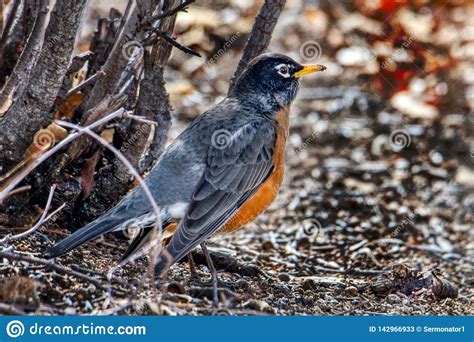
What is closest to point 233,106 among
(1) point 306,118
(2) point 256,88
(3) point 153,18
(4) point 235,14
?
(2) point 256,88

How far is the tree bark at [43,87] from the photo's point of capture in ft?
16.6

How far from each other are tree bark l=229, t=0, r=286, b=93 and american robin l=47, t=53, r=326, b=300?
15 centimetres

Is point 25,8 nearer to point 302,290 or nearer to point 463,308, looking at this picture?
point 302,290

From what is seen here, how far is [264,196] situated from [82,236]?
1.42m

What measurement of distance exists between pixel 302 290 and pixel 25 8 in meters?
2.68

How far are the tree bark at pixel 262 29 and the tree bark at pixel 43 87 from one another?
141cm

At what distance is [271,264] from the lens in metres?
6.20

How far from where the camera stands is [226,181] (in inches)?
207

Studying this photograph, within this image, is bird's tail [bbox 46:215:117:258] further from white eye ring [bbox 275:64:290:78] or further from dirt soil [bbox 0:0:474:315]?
white eye ring [bbox 275:64:290:78]

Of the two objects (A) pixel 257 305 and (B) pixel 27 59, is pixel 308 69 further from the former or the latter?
(A) pixel 257 305

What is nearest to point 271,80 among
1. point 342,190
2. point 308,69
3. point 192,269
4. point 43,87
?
point 308,69

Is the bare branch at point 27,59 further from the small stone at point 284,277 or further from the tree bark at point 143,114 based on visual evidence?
the small stone at point 284,277

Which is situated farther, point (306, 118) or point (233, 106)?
point (306, 118)

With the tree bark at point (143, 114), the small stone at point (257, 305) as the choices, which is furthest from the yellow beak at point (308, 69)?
the small stone at point (257, 305)
